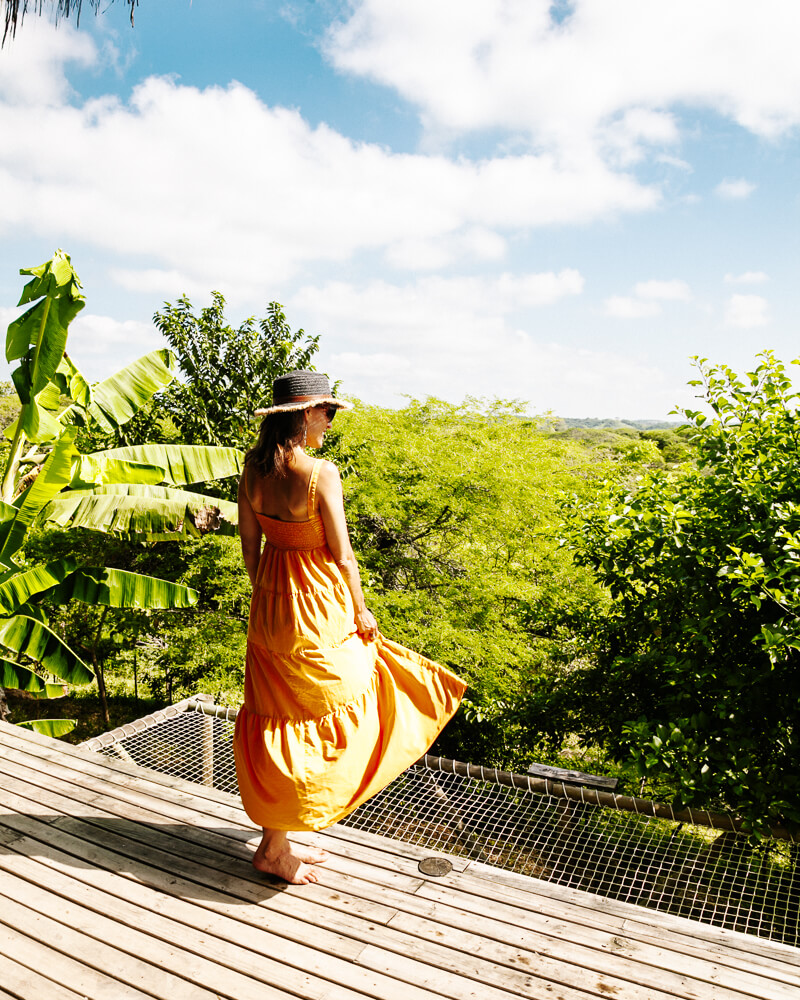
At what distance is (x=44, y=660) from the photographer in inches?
153

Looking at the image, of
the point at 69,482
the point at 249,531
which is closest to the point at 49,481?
the point at 69,482

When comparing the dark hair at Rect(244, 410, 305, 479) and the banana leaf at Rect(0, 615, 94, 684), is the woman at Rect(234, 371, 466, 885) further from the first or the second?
the banana leaf at Rect(0, 615, 94, 684)

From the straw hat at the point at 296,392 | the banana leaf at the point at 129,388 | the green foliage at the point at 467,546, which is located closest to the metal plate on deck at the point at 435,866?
the straw hat at the point at 296,392

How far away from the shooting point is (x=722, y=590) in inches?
115

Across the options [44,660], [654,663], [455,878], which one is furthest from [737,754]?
[44,660]

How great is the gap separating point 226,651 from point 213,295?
4.05 m

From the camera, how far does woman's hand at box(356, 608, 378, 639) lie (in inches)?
90.3

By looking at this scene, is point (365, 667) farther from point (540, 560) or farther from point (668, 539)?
point (540, 560)

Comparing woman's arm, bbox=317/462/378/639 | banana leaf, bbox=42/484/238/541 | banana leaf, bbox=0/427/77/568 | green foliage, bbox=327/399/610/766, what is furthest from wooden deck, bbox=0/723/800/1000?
green foliage, bbox=327/399/610/766

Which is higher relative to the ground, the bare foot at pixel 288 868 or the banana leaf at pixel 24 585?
the banana leaf at pixel 24 585

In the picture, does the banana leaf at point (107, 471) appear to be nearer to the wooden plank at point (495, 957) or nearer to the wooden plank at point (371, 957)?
the wooden plank at point (371, 957)

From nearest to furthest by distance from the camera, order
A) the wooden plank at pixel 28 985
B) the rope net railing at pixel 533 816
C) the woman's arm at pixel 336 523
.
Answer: the wooden plank at pixel 28 985
the woman's arm at pixel 336 523
the rope net railing at pixel 533 816

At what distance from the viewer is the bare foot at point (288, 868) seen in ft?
7.13

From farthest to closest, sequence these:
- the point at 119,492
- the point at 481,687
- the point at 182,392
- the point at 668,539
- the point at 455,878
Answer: the point at 182,392 < the point at 481,687 < the point at 119,492 < the point at 668,539 < the point at 455,878
